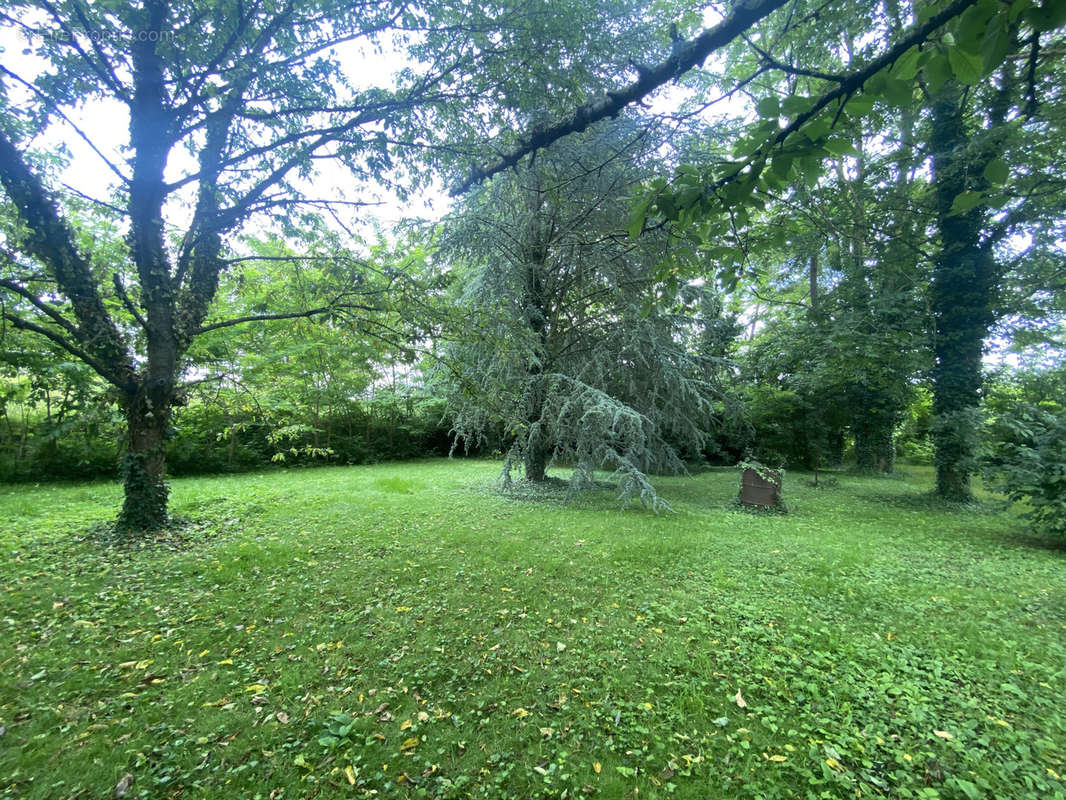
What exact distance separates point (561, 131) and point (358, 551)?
16.4ft

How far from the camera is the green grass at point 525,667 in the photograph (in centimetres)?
206

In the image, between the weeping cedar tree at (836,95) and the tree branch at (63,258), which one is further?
the tree branch at (63,258)

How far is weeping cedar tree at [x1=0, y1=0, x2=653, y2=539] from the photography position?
4164 mm

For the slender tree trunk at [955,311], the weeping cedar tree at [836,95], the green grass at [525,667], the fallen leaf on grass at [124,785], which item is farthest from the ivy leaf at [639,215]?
the slender tree trunk at [955,311]

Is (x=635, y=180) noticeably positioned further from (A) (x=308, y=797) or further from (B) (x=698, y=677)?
(A) (x=308, y=797)

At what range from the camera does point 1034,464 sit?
5.57 m

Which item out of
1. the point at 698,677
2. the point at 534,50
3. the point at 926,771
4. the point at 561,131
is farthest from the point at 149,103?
the point at 926,771

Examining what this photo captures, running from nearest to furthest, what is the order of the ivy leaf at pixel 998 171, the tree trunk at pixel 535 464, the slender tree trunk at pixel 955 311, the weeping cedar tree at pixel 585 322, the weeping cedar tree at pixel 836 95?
the weeping cedar tree at pixel 836 95, the ivy leaf at pixel 998 171, the slender tree trunk at pixel 955 311, the weeping cedar tree at pixel 585 322, the tree trunk at pixel 535 464

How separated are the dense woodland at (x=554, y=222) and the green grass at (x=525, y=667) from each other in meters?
1.99

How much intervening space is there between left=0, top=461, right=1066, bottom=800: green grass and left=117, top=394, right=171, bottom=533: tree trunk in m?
0.56

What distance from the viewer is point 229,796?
75.8 inches

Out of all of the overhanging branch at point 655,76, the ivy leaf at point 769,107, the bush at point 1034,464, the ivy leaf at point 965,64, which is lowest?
the bush at point 1034,464

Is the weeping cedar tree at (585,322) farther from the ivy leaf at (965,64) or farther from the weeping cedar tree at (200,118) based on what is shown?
the ivy leaf at (965,64)

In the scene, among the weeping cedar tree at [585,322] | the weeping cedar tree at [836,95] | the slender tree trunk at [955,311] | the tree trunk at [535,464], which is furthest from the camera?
the tree trunk at [535,464]
